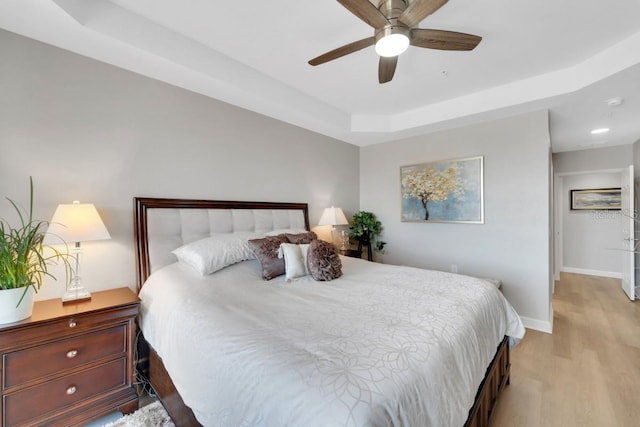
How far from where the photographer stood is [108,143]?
6.87ft

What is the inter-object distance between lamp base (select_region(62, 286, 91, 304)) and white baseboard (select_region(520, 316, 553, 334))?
429 cm

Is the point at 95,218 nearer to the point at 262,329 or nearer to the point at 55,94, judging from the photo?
the point at 55,94

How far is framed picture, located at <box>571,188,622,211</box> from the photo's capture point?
5.19 meters

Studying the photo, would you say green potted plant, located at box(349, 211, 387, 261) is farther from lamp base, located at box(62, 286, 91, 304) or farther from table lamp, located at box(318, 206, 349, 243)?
lamp base, located at box(62, 286, 91, 304)

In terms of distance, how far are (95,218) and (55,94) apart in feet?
3.12

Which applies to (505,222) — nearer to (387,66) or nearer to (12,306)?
(387,66)

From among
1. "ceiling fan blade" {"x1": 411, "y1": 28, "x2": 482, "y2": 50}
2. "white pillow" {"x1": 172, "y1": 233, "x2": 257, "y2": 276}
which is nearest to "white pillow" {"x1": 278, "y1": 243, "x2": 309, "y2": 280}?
"white pillow" {"x1": 172, "y1": 233, "x2": 257, "y2": 276}

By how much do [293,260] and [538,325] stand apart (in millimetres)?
3037

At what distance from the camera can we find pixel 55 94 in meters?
1.89

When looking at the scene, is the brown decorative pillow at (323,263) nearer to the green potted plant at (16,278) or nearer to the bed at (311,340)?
the bed at (311,340)

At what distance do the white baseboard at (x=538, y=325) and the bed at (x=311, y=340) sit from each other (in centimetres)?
141

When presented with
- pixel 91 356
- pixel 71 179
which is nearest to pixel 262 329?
pixel 91 356

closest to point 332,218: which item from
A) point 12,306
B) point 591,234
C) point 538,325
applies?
point 538,325

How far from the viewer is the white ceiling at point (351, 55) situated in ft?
5.89
